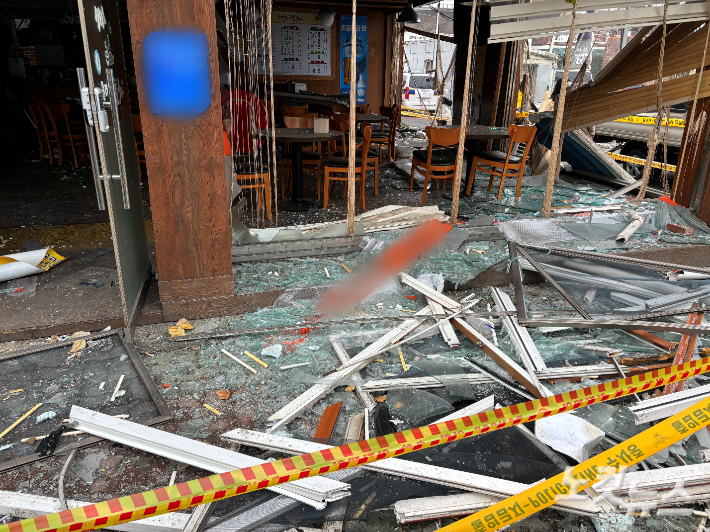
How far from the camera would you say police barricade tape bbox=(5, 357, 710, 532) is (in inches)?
54.7

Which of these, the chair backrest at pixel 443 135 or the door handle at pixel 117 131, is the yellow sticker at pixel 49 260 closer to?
the door handle at pixel 117 131

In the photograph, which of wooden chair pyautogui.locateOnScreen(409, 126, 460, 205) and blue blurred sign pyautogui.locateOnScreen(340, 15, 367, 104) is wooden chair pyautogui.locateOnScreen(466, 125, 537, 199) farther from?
blue blurred sign pyautogui.locateOnScreen(340, 15, 367, 104)

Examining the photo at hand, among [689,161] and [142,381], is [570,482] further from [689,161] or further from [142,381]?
[689,161]

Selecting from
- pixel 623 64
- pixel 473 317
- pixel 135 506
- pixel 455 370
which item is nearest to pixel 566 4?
pixel 623 64

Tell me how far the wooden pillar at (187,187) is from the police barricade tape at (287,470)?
7.59 ft

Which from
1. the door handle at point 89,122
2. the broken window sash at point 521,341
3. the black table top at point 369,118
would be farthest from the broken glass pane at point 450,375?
the black table top at point 369,118

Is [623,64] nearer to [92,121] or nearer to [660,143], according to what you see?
[660,143]

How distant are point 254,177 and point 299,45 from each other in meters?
7.22

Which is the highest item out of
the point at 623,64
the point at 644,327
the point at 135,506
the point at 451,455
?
the point at 623,64

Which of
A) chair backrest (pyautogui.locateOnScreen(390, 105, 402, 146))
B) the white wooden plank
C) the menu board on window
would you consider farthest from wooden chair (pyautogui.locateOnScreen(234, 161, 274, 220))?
the menu board on window

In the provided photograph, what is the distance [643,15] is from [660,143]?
14.3 feet

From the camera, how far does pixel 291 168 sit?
695 cm

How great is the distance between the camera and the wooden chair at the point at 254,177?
5.36 m

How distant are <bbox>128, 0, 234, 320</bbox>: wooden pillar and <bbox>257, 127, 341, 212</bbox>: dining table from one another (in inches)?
84.1
